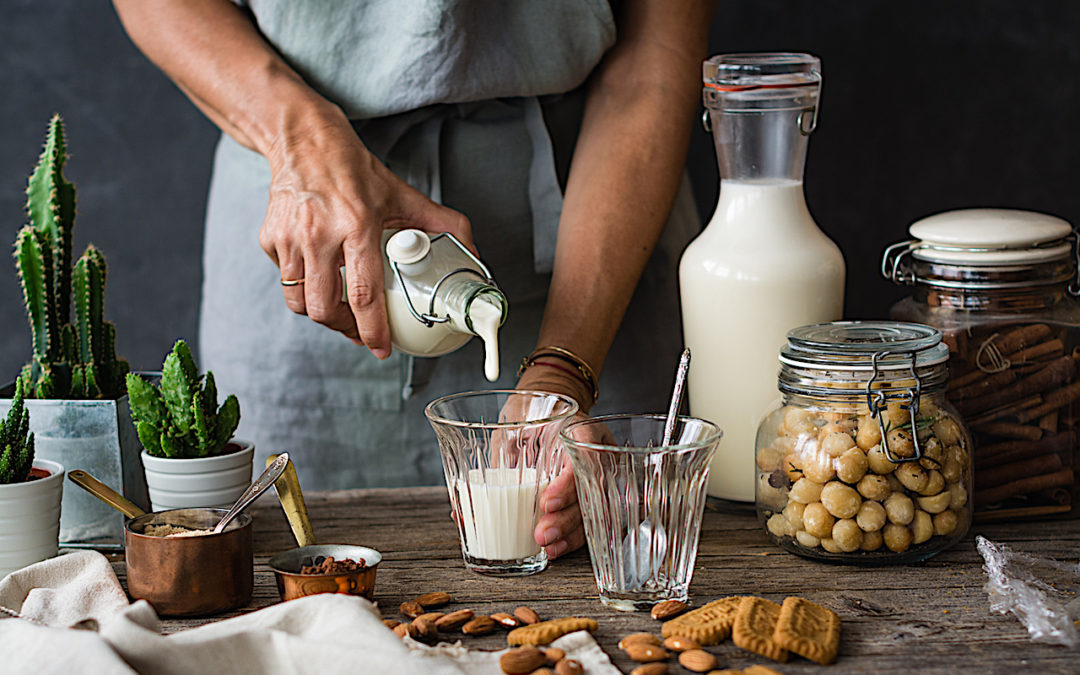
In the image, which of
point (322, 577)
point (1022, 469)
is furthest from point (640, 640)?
point (1022, 469)

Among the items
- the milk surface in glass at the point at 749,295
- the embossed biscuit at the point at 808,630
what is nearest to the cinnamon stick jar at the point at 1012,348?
the milk surface in glass at the point at 749,295

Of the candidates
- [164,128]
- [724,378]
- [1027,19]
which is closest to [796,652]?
[724,378]

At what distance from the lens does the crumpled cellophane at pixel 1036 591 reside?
0.75 m

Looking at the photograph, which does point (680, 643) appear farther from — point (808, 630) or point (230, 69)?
point (230, 69)

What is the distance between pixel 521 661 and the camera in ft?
2.31

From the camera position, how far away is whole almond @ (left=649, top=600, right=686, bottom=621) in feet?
2.60

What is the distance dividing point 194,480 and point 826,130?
1.21m

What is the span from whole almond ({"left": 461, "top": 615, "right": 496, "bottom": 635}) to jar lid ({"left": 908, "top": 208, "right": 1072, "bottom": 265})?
56 cm

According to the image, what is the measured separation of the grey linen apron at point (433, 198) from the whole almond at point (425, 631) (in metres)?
0.62

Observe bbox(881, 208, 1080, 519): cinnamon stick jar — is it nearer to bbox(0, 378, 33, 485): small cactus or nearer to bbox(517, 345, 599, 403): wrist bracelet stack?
bbox(517, 345, 599, 403): wrist bracelet stack

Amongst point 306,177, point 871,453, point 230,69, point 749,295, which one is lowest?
point 871,453

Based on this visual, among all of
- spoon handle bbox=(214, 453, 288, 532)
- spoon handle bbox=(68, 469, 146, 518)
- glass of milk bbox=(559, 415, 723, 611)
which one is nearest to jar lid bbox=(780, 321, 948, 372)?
glass of milk bbox=(559, 415, 723, 611)

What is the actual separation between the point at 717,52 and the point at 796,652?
1.22 metres

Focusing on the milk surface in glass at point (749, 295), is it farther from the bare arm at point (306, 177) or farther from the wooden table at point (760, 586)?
the bare arm at point (306, 177)
